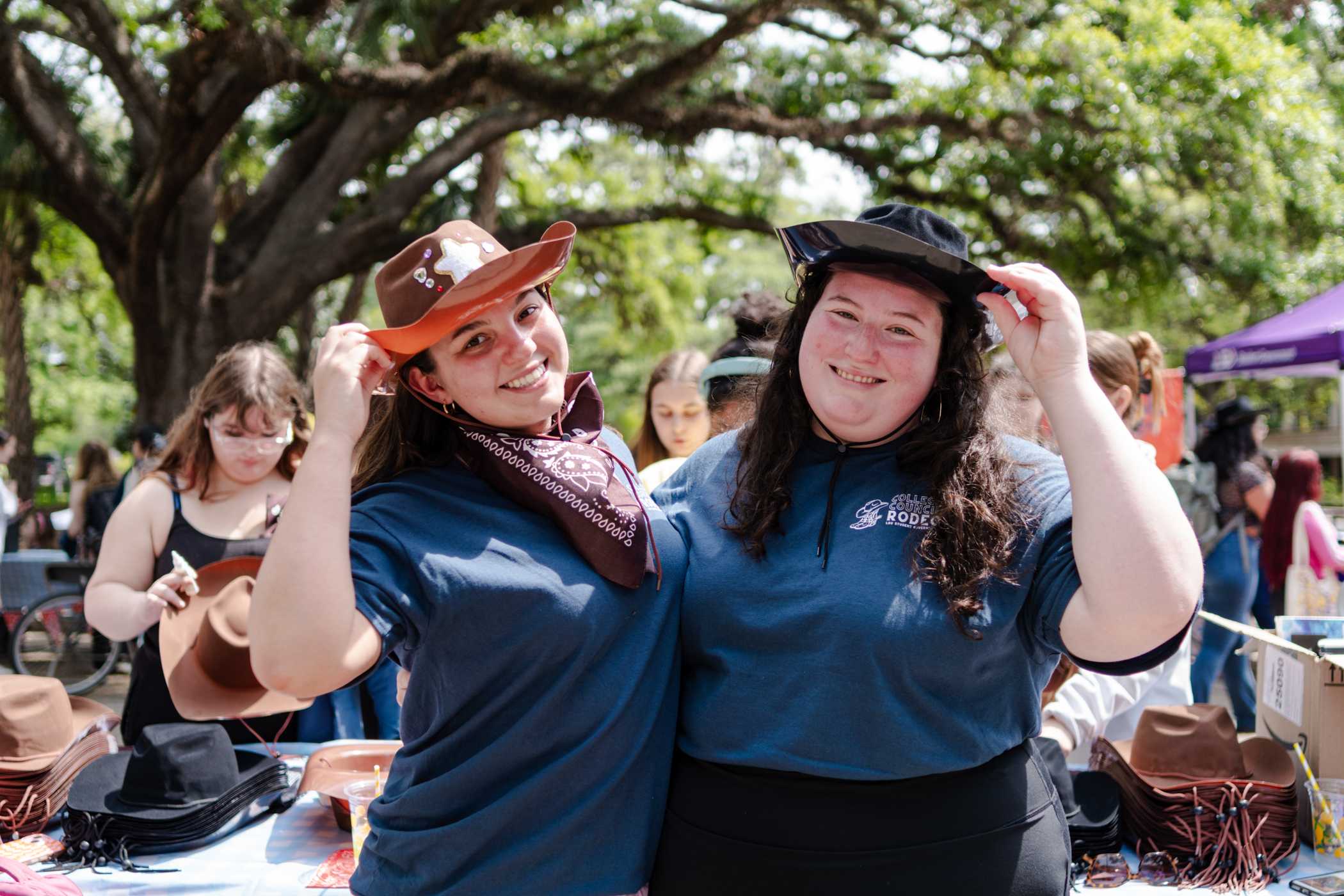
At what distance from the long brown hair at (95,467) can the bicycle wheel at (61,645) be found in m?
1.09

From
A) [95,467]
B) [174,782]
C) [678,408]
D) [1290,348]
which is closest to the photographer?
[174,782]

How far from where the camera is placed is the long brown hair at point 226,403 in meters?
3.35

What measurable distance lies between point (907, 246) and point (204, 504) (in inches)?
100

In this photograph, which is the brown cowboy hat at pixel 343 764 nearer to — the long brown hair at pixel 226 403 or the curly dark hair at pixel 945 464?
the long brown hair at pixel 226 403

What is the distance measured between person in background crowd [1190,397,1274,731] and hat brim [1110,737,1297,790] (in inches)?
123

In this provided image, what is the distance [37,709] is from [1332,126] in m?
11.3

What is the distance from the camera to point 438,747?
5.32 ft

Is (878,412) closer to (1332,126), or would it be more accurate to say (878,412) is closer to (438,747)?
(438,747)

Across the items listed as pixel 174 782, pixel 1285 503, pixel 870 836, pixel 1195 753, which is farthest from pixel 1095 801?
pixel 1285 503

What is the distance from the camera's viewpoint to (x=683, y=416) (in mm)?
4145

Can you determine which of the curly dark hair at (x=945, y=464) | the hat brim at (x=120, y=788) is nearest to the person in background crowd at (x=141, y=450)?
the hat brim at (x=120, y=788)

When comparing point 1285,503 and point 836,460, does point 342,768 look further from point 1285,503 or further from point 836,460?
point 1285,503

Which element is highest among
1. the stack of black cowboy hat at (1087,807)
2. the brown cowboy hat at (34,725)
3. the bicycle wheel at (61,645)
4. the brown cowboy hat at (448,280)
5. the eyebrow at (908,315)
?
the brown cowboy hat at (448,280)

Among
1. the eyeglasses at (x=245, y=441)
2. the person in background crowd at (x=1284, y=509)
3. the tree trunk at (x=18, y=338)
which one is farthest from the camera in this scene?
the tree trunk at (x=18, y=338)
